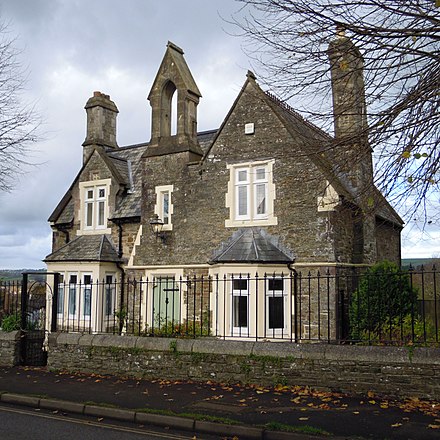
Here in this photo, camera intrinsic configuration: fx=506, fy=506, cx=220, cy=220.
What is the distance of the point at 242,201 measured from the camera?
16812 millimetres

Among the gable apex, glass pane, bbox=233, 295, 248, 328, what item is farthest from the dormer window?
glass pane, bbox=233, 295, 248, 328

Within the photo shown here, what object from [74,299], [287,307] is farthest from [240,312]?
[74,299]

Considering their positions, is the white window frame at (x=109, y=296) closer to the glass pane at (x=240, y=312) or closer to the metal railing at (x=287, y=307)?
the metal railing at (x=287, y=307)

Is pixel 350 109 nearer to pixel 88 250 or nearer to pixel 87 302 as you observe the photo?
→ pixel 88 250

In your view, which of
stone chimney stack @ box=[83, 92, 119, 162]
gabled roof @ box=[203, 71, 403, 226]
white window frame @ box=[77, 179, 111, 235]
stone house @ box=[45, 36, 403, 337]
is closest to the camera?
gabled roof @ box=[203, 71, 403, 226]

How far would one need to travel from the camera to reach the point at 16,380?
1095 cm

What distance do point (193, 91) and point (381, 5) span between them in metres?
12.2

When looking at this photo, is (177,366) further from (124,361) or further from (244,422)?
(244,422)

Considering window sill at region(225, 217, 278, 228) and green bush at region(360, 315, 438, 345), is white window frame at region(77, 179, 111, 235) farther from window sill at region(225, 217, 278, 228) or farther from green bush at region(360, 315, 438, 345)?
green bush at region(360, 315, 438, 345)

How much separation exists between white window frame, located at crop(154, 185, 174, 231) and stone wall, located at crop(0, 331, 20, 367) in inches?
266

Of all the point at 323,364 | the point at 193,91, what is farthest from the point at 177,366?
the point at 193,91

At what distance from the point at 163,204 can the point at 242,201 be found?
3244 millimetres

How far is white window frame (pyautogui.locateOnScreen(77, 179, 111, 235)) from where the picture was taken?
20.8 meters

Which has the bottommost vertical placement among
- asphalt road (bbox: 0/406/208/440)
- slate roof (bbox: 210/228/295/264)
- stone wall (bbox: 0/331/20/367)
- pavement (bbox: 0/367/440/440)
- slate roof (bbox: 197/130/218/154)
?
asphalt road (bbox: 0/406/208/440)
